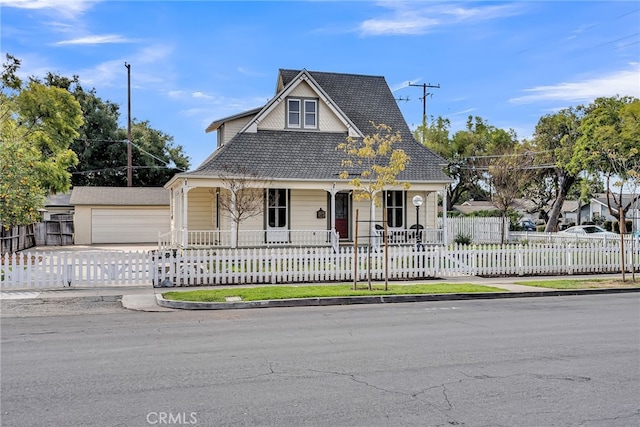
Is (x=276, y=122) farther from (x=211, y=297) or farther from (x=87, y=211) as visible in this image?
(x=87, y=211)

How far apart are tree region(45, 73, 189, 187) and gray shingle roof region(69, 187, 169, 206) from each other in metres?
13.1

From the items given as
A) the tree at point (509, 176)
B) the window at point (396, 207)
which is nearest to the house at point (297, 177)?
the window at point (396, 207)

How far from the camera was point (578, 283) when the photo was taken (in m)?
17.4

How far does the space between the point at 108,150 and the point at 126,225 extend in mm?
19505

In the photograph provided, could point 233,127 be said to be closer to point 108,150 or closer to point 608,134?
point 608,134

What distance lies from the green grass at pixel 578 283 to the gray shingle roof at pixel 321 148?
877 cm

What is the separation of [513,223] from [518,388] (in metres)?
41.1

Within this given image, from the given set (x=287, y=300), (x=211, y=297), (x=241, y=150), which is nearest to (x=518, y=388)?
(x=287, y=300)

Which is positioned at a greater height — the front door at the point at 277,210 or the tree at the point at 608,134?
the tree at the point at 608,134

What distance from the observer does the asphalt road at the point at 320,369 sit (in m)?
5.49

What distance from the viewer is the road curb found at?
1316 centimetres

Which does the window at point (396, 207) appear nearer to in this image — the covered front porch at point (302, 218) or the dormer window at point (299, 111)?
the covered front porch at point (302, 218)

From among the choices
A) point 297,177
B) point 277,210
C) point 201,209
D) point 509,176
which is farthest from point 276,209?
point 509,176

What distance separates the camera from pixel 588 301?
1443 centimetres
